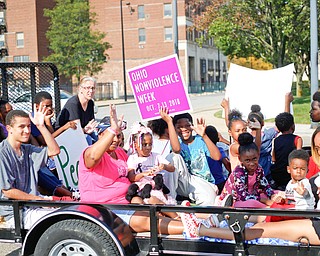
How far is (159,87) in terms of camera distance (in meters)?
5.93

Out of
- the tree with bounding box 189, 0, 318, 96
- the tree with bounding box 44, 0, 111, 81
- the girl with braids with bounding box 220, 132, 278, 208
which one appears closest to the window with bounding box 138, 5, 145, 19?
the tree with bounding box 44, 0, 111, 81

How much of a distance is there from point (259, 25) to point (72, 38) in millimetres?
24284

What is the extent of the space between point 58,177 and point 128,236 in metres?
2.43

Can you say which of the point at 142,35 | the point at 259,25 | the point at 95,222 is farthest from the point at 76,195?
the point at 142,35

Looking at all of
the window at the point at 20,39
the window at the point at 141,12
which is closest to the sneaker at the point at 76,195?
the window at the point at 20,39

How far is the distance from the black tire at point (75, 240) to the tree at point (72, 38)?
4206cm

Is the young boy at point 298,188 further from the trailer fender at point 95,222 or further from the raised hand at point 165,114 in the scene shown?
the raised hand at point 165,114

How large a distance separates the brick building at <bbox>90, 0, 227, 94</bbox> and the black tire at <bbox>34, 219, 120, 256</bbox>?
58.4 metres

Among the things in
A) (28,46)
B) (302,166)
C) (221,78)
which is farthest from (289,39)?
(221,78)

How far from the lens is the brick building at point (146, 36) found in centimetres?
6400

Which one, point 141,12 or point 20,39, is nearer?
point 20,39

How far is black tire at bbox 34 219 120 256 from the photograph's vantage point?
391cm

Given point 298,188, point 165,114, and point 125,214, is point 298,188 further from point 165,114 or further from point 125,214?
point 165,114

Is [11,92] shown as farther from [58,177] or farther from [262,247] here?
[262,247]
